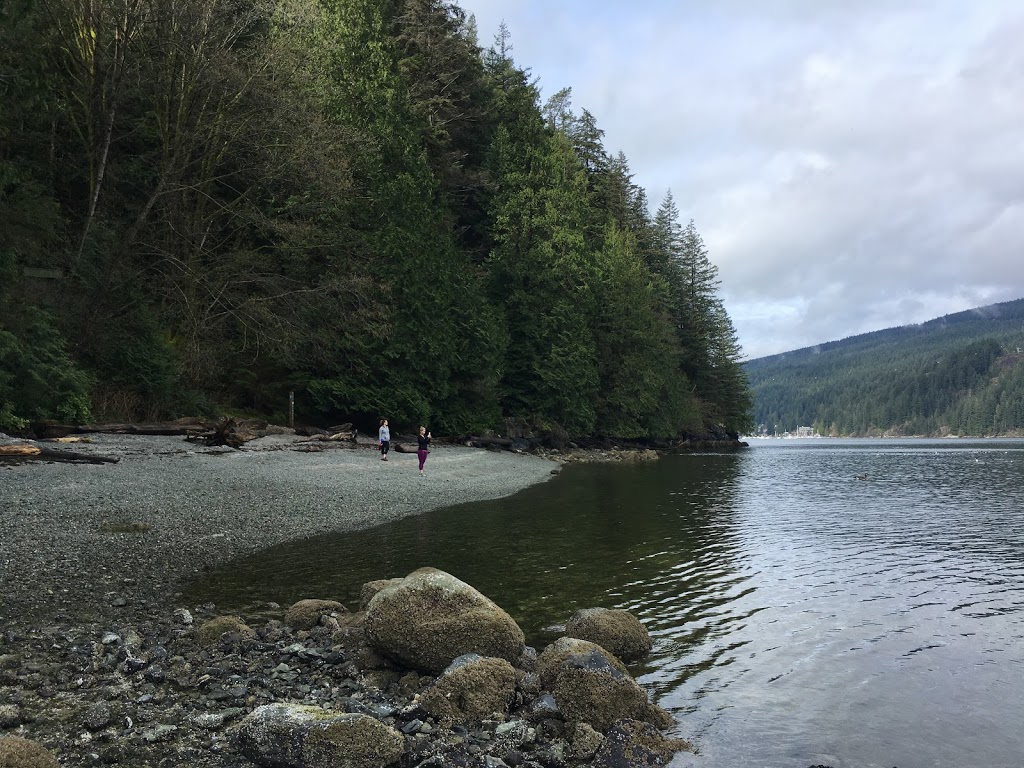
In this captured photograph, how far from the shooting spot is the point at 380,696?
6.95m

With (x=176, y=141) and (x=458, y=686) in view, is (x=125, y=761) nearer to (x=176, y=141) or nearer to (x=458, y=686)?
(x=458, y=686)

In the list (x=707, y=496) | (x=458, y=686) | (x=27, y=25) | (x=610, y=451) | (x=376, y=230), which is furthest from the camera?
(x=610, y=451)

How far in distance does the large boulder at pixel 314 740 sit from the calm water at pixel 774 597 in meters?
2.66

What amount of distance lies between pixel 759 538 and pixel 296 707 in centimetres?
1484

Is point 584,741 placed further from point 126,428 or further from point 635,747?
point 126,428

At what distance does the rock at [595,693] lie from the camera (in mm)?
6430

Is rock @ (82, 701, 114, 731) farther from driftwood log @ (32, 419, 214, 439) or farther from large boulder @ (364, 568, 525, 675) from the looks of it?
driftwood log @ (32, 419, 214, 439)

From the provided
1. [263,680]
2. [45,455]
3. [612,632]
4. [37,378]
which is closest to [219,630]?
[263,680]

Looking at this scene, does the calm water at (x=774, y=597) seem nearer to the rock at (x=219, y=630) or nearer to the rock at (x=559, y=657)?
the rock at (x=559, y=657)

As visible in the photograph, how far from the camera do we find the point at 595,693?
652 centimetres

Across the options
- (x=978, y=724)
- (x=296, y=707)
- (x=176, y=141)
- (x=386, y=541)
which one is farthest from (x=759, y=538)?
A: (x=176, y=141)

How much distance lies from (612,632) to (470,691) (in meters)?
2.76

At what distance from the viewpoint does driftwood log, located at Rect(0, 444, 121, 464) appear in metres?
17.4

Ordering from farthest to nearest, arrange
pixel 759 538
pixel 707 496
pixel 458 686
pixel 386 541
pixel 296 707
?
pixel 707 496 → pixel 759 538 → pixel 386 541 → pixel 458 686 → pixel 296 707
